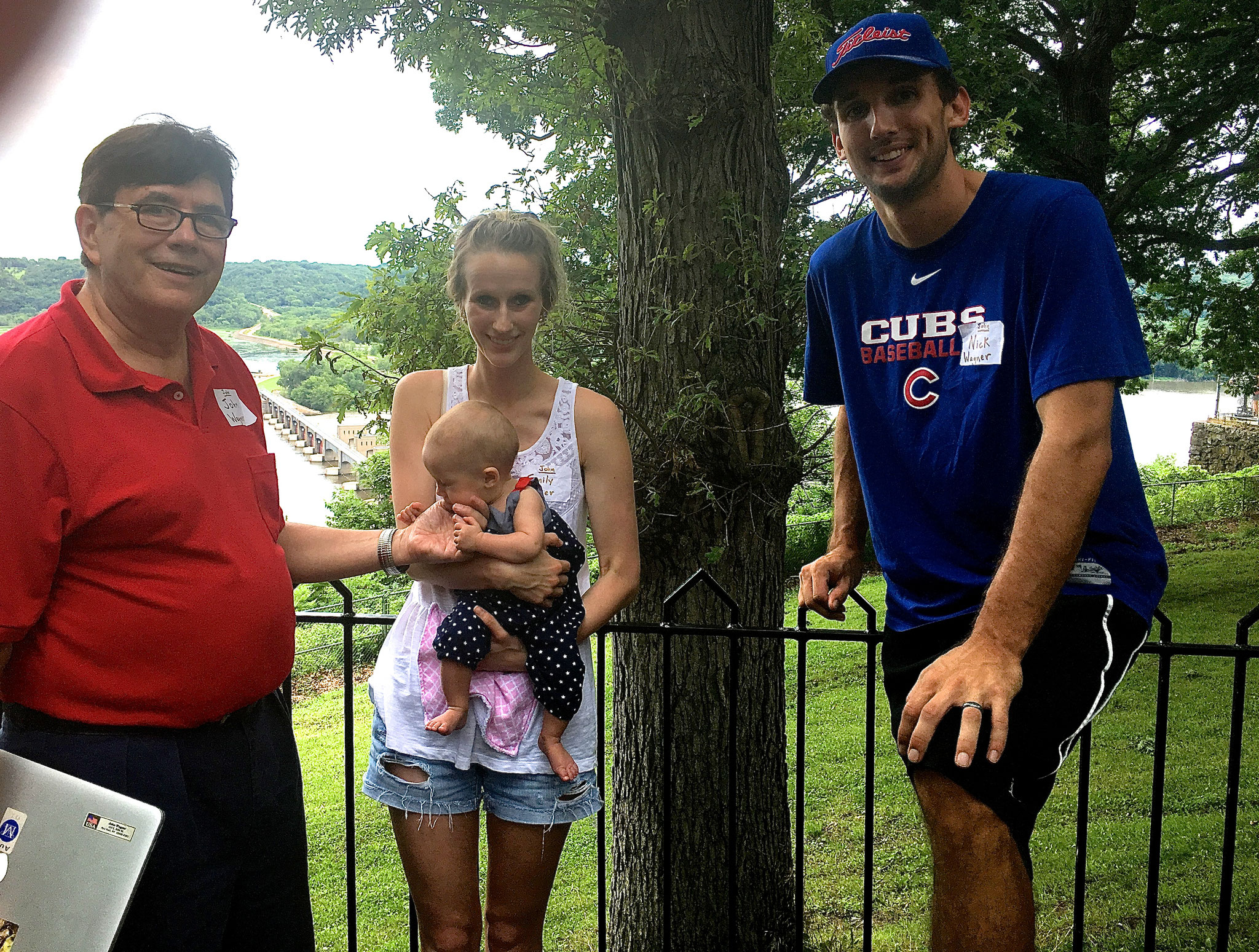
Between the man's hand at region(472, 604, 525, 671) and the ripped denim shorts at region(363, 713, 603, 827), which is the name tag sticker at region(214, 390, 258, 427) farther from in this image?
the ripped denim shorts at region(363, 713, 603, 827)

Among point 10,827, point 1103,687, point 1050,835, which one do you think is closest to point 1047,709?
point 1103,687

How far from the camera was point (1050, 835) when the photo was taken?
7.19 metres

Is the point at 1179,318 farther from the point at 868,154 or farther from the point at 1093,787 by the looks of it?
the point at 868,154

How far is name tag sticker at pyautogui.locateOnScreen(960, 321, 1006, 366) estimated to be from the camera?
161 centimetres

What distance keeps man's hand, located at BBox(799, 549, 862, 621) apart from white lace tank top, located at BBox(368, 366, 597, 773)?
50 cm

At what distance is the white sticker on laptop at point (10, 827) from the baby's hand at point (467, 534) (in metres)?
0.82

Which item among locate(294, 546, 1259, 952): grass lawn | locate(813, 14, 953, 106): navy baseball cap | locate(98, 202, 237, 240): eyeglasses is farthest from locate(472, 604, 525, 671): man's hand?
locate(294, 546, 1259, 952): grass lawn

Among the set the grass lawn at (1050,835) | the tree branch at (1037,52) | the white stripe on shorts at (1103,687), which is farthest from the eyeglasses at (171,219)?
the tree branch at (1037,52)

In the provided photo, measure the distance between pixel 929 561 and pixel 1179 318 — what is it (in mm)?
12903

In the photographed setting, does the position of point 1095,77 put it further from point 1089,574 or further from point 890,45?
point 1089,574

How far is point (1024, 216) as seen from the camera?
5.29ft

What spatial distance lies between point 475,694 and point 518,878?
0.40 meters

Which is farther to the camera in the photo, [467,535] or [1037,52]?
[1037,52]

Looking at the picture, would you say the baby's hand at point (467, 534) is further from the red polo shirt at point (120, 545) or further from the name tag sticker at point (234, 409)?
the name tag sticker at point (234, 409)
